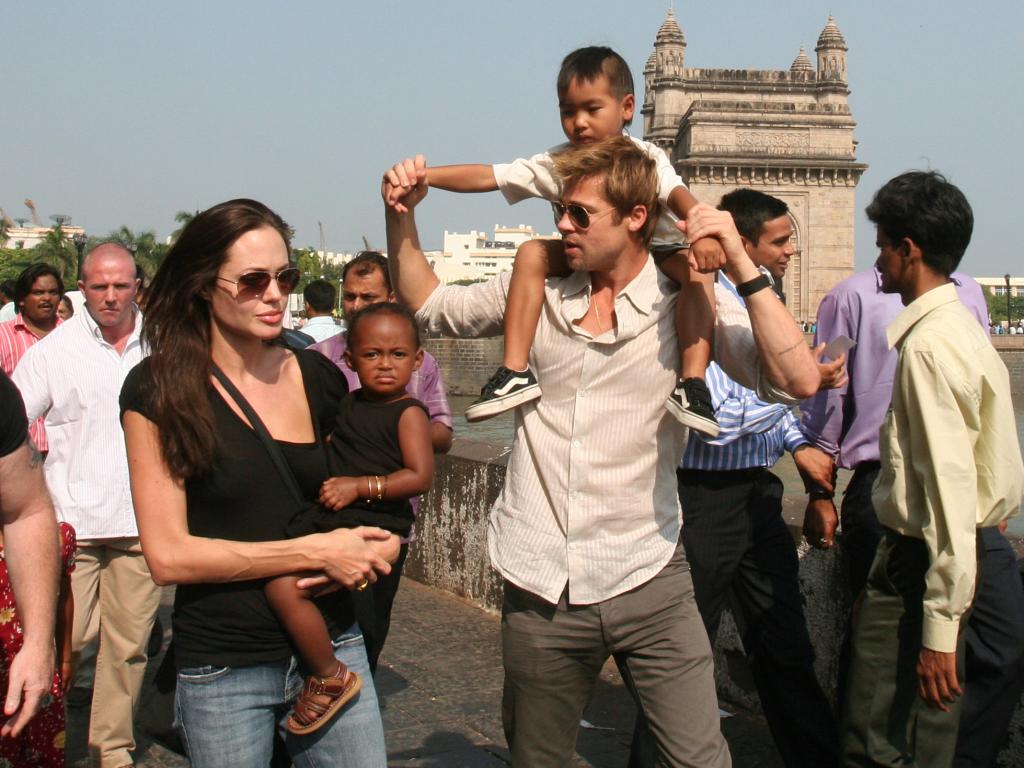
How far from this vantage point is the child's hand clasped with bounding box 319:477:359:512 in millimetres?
3199

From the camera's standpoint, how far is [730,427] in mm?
4520

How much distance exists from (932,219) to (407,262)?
59.5 inches

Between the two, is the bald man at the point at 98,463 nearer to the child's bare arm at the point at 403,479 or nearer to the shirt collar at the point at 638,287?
the child's bare arm at the point at 403,479

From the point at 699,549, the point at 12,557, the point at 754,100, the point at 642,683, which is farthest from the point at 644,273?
the point at 754,100

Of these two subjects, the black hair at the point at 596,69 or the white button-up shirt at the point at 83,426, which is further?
the white button-up shirt at the point at 83,426

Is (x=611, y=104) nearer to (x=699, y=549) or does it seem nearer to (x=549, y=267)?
(x=549, y=267)

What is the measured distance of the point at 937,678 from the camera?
338 cm

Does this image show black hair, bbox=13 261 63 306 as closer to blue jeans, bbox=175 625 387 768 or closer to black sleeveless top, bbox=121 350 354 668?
black sleeveless top, bbox=121 350 354 668

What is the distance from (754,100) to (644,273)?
71481 mm

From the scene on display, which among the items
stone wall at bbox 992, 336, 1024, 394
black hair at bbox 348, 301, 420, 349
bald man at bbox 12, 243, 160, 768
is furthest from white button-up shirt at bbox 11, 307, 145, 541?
stone wall at bbox 992, 336, 1024, 394

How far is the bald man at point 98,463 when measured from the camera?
17.7 feet

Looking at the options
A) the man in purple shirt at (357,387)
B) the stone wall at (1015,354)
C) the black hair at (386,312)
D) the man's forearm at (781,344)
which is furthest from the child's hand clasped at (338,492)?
the stone wall at (1015,354)

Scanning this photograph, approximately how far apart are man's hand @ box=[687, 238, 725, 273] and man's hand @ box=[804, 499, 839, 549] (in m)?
1.99

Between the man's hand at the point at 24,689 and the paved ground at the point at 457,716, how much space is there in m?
1.04
